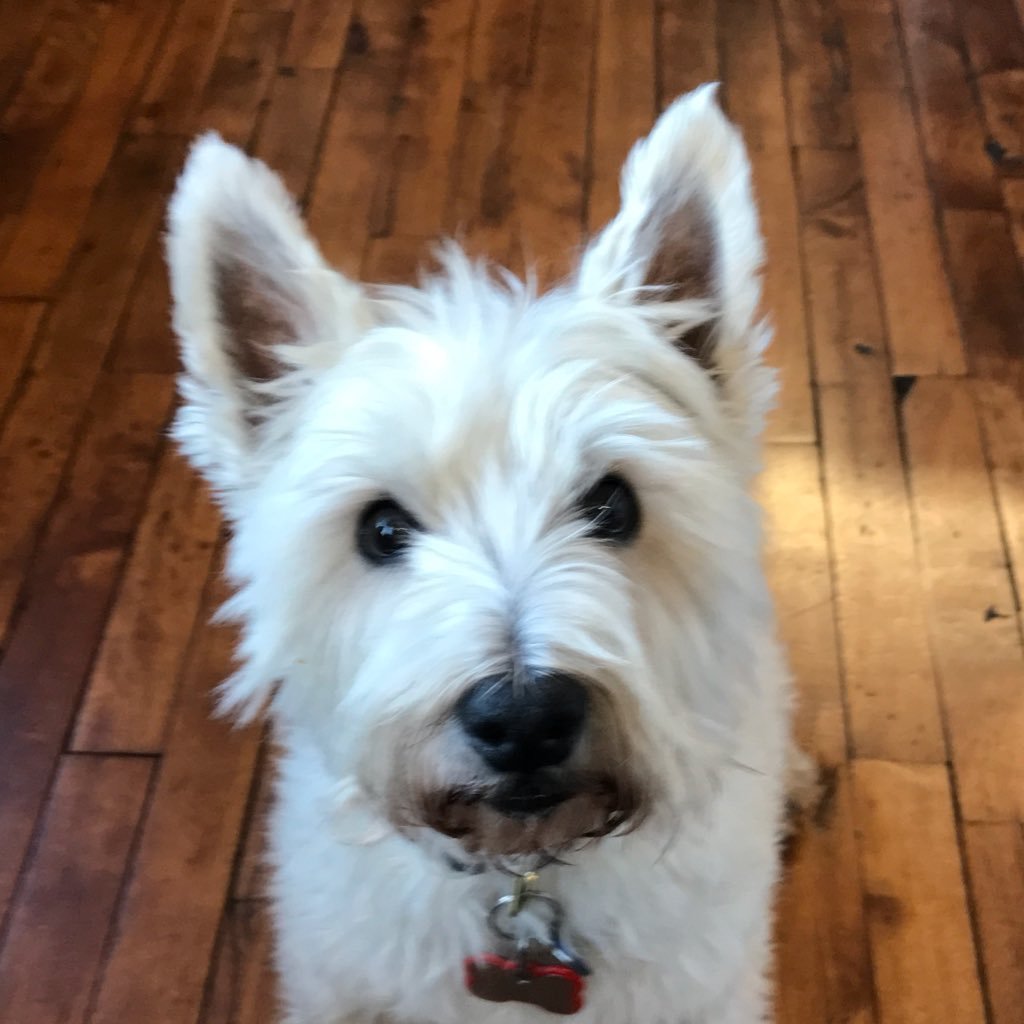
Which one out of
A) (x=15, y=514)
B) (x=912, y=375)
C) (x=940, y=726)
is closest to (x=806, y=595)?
(x=940, y=726)

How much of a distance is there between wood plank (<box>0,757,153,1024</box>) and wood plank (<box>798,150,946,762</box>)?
1195 millimetres

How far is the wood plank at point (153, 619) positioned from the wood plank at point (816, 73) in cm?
173

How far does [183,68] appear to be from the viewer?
9.64ft

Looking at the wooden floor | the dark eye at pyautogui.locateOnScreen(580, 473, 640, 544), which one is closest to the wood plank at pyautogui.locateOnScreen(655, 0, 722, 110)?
the wooden floor

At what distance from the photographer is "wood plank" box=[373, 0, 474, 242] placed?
258cm

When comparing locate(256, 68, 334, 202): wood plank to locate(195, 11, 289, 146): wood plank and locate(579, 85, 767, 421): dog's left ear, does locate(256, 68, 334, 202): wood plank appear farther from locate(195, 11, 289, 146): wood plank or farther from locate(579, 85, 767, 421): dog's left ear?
locate(579, 85, 767, 421): dog's left ear

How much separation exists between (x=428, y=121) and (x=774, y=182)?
2.91ft

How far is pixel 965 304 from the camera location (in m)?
2.38

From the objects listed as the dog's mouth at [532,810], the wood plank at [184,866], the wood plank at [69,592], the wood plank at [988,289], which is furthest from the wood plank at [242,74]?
the dog's mouth at [532,810]

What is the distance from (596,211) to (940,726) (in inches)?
55.1

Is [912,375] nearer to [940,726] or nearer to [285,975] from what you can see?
[940,726]

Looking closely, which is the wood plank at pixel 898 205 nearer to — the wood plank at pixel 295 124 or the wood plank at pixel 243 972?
the wood plank at pixel 295 124

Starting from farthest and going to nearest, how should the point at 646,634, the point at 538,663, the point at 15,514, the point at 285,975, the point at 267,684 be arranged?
the point at 15,514
the point at 285,975
the point at 267,684
the point at 646,634
the point at 538,663

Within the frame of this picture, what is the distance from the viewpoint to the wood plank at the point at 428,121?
8.46 feet
